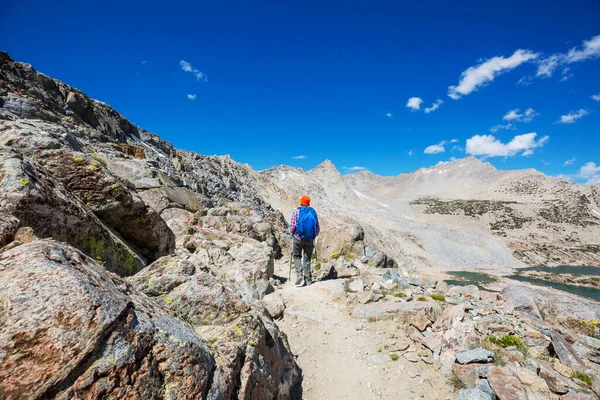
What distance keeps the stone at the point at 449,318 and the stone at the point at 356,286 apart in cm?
313

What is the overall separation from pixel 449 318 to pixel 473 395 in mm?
2509

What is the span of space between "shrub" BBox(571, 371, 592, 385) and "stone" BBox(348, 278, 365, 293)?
5.91m

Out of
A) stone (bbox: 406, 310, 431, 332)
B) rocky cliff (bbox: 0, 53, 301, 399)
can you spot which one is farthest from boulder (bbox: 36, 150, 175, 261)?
stone (bbox: 406, 310, 431, 332)

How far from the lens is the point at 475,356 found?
21.0 feet

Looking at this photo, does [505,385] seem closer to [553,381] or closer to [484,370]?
[484,370]

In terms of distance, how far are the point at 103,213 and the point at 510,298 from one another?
1387cm

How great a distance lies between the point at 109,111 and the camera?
37594 mm

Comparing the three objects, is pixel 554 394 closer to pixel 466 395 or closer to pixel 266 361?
pixel 466 395

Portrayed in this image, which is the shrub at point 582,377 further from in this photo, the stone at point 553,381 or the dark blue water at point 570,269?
the dark blue water at point 570,269

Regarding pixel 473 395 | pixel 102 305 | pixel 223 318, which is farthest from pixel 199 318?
pixel 473 395

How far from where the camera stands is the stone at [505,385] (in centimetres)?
529

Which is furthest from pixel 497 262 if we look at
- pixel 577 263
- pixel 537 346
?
pixel 537 346


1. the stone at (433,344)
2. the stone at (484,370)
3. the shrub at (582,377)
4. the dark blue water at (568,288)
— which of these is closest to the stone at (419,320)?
the stone at (433,344)

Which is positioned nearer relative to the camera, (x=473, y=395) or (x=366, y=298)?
(x=473, y=395)
